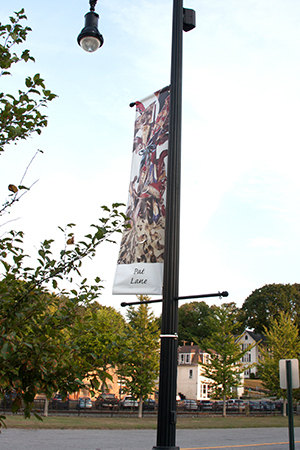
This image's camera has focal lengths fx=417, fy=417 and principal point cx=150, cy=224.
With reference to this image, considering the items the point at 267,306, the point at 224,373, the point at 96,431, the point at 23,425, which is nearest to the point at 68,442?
the point at 96,431

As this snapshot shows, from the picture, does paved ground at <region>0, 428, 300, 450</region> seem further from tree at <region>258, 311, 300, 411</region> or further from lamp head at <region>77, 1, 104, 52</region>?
tree at <region>258, 311, 300, 411</region>

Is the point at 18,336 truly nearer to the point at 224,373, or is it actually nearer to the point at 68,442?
the point at 68,442

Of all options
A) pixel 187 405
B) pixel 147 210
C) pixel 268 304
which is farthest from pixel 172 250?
pixel 268 304

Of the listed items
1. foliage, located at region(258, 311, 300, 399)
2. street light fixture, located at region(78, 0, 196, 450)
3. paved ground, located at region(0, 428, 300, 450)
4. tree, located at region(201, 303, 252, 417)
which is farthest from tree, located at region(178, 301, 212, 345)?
street light fixture, located at region(78, 0, 196, 450)

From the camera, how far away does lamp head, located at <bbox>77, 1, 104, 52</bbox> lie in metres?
5.25

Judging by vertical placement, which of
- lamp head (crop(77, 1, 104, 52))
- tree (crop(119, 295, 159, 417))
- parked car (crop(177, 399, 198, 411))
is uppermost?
lamp head (crop(77, 1, 104, 52))

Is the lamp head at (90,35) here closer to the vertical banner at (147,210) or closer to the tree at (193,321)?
the vertical banner at (147,210)

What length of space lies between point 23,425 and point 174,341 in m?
20.5

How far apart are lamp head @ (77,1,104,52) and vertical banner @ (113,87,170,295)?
101 centimetres

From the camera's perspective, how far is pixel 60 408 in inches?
1299

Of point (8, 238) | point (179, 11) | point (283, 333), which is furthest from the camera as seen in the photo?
point (283, 333)

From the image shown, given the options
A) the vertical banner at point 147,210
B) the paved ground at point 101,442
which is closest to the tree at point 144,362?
the paved ground at point 101,442

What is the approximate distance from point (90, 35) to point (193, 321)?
9065 centimetres

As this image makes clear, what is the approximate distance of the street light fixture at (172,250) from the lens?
3.99 metres
